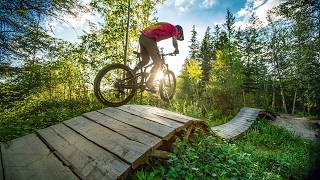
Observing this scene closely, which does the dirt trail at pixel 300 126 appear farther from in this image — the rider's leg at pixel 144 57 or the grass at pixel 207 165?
the rider's leg at pixel 144 57

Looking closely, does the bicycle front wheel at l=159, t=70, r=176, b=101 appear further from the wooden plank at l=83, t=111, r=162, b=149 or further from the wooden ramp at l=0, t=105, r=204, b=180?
the wooden plank at l=83, t=111, r=162, b=149

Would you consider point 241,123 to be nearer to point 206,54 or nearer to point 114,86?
point 114,86

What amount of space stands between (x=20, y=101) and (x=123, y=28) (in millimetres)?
11851

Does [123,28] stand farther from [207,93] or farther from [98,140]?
[207,93]

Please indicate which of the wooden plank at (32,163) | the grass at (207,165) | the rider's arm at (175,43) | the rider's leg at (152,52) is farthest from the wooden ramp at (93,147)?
the rider's arm at (175,43)

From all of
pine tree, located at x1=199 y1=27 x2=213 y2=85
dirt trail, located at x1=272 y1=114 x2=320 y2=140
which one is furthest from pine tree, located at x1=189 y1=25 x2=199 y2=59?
dirt trail, located at x1=272 y1=114 x2=320 y2=140

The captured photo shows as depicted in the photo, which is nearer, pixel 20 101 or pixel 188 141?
pixel 20 101

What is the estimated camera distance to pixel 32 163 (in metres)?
4.93

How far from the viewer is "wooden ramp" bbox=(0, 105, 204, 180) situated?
4.36 m

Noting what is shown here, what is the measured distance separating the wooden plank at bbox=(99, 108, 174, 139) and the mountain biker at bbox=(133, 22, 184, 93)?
1131 millimetres

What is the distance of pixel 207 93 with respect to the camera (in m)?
31.0

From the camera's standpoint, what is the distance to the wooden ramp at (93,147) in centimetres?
436

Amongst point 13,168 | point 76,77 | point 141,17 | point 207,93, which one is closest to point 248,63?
point 207,93

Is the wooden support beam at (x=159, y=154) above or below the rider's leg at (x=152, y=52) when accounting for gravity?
below
